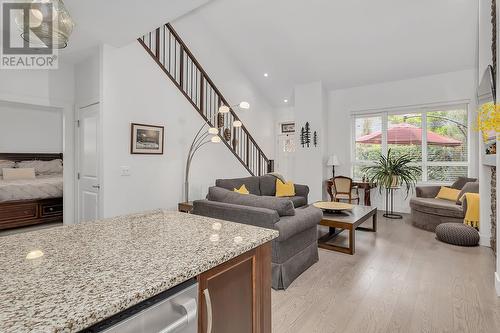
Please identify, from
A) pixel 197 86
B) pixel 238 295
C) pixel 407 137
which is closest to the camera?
pixel 238 295

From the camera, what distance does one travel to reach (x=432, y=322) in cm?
202

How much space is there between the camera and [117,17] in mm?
2934

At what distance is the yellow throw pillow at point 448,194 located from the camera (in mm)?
4730

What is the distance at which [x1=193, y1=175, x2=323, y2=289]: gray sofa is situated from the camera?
2570 millimetres

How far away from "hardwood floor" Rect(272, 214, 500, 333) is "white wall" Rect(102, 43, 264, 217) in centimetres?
249

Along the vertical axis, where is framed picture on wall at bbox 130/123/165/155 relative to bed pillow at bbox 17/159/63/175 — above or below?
above

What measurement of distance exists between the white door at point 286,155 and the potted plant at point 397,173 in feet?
7.77

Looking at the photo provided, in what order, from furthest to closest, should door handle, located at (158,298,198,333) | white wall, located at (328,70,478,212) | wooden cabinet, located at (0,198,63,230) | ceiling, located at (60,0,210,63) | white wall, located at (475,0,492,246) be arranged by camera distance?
1. white wall, located at (328,70,478,212)
2. wooden cabinet, located at (0,198,63,230)
3. white wall, located at (475,0,492,246)
4. ceiling, located at (60,0,210,63)
5. door handle, located at (158,298,198,333)

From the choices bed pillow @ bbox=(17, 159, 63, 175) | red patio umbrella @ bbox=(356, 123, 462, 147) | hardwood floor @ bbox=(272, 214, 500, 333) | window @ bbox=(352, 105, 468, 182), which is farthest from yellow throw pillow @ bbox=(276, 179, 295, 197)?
bed pillow @ bbox=(17, 159, 63, 175)

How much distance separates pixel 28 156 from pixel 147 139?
4.15m

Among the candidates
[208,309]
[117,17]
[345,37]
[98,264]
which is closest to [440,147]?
[345,37]

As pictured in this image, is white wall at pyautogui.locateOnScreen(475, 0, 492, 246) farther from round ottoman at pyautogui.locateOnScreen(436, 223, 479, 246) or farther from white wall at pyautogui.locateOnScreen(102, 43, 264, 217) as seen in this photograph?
white wall at pyautogui.locateOnScreen(102, 43, 264, 217)

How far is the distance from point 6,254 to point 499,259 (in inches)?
137

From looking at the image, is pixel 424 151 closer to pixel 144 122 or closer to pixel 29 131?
pixel 144 122
